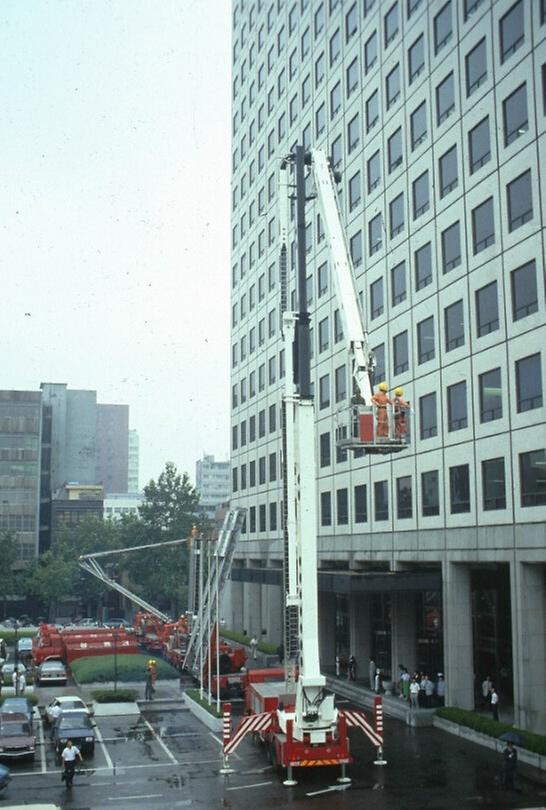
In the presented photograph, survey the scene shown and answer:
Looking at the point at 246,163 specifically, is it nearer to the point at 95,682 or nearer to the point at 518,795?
the point at 95,682

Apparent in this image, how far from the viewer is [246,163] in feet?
266

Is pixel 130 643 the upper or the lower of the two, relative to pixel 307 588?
lower

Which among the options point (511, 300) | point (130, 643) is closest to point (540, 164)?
point (511, 300)

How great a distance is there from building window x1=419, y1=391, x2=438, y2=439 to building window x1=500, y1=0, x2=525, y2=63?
15.3 meters

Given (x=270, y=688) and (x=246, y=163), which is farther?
(x=246, y=163)

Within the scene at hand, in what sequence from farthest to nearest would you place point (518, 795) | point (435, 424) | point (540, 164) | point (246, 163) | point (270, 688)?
point (246, 163) < point (435, 424) < point (540, 164) < point (270, 688) < point (518, 795)

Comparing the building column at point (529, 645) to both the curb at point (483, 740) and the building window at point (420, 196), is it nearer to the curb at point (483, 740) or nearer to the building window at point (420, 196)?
the curb at point (483, 740)

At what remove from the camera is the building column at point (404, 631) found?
47.1 meters

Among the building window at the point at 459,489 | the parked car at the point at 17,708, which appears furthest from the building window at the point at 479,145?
the parked car at the point at 17,708

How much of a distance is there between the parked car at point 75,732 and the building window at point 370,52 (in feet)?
125

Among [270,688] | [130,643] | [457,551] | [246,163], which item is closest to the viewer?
[270,688]

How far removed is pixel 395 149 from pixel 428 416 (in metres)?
15.0

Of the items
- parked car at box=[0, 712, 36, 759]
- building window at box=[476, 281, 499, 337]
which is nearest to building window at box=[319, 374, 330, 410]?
building window at box=[476, 281, 499, 337]

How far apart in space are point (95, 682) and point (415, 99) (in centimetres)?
3468
